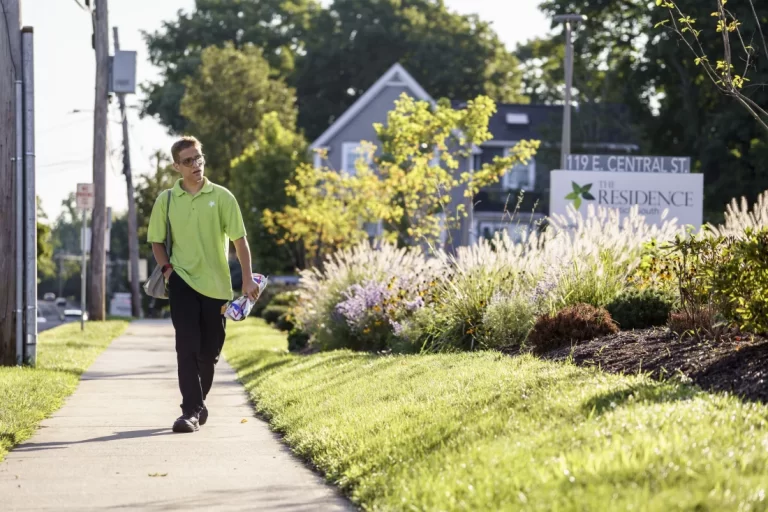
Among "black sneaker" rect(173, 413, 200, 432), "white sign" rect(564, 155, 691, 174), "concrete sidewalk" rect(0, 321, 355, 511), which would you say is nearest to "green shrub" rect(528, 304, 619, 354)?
"concrete sidewalk" rect(0, 321, 355, 511)

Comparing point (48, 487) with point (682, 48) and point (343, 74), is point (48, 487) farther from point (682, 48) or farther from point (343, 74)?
point (343, 74)

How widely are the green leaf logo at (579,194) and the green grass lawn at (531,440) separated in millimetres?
16277

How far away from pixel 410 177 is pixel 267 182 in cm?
2032

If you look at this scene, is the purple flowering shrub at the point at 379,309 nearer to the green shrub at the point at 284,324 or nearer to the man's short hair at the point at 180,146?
the man's short hair at the point at 180,146

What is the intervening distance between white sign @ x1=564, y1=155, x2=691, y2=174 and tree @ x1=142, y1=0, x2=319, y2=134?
44758 millimetres

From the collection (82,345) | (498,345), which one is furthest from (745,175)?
(498,345)

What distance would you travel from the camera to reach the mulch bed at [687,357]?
8.27 metres

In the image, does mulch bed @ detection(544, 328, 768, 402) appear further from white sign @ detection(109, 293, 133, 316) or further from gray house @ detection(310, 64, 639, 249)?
white sign @ detection(109, 293, 133, 316)

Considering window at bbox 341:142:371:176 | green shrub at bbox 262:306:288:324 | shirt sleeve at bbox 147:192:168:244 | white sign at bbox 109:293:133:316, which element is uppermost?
window at bbox 341:142:371:176

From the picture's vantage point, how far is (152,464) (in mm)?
8492

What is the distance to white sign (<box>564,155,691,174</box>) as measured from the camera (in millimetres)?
29531

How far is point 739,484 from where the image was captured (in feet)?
18.6

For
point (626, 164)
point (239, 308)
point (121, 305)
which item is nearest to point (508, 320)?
point (239, 308)

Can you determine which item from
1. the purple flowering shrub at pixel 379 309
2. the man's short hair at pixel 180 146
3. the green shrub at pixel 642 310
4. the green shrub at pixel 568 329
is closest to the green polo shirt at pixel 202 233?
the man's short hair at pixel 180 146
